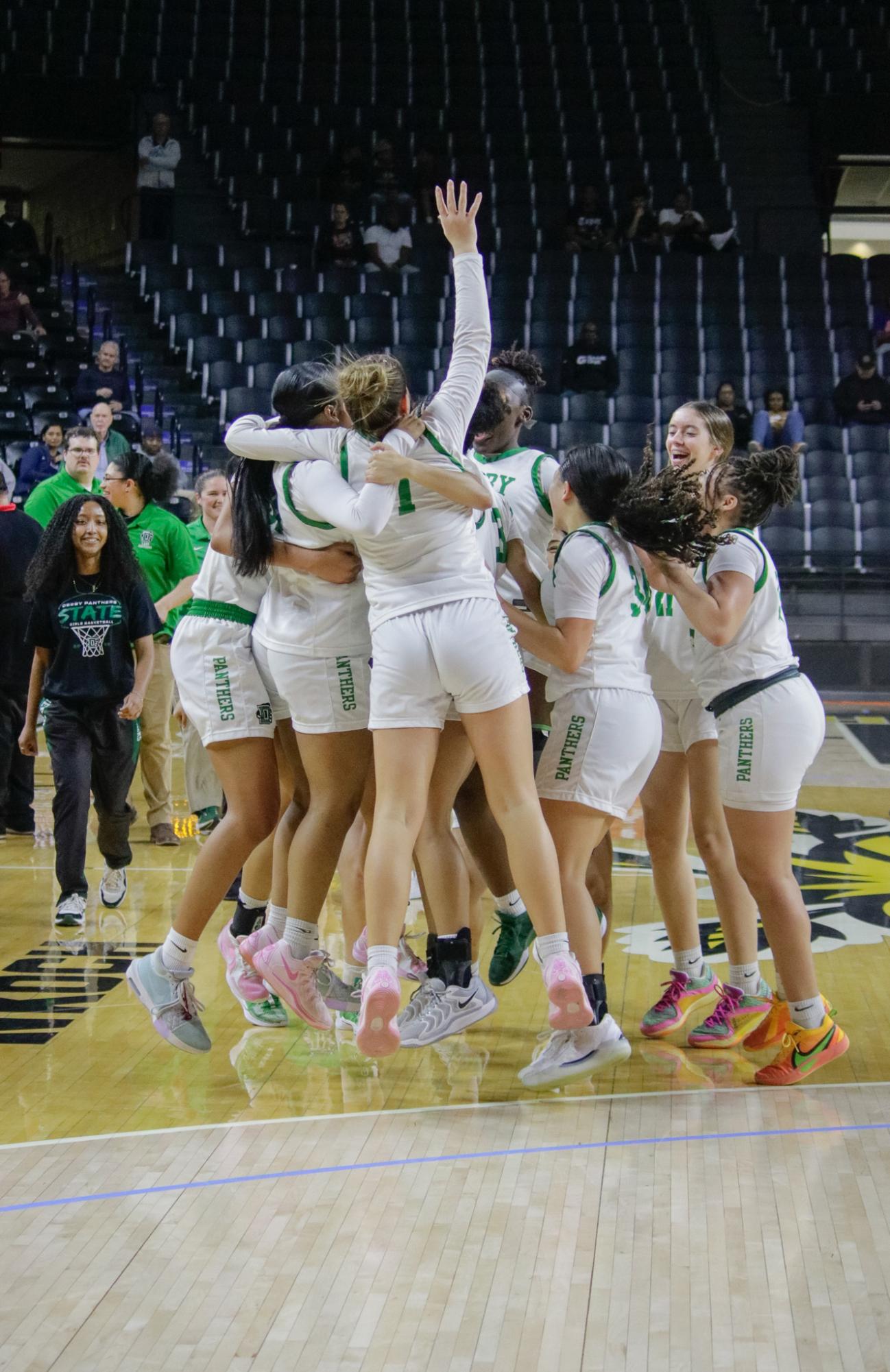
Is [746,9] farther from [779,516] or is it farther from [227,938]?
[227,938]

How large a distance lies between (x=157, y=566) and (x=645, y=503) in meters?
3.48

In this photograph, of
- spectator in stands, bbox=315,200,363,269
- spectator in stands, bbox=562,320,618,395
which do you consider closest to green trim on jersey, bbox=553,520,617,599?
spectator in stands, bbox=562,320,618,395

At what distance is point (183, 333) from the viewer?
13539mm

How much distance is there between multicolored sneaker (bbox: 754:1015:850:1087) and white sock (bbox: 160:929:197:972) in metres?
1.43

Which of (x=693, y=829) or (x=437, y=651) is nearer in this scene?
(x=437, y=651)

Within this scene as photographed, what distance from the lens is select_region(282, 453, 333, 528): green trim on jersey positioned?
12.0 ft

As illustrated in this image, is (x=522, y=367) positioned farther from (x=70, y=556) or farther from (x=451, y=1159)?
(x=451, y=1159)

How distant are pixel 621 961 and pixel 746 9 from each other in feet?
54.8

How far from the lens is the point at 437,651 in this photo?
136 inches

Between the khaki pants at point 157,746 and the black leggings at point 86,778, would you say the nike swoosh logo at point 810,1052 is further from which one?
the khaki pants at point 157,746

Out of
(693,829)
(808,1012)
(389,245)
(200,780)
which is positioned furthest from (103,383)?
(808,1012)

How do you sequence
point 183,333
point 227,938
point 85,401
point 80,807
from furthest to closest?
point 183,333 → point 85,401 → point 80,807 → point 227,938

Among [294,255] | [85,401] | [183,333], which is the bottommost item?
[85,401]

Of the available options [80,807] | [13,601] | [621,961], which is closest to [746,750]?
[621,961]
